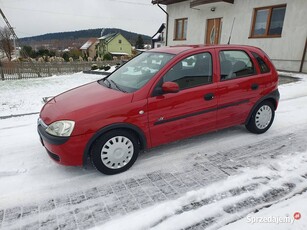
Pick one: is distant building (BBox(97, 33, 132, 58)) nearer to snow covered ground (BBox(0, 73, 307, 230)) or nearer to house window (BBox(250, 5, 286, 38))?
house window (BBox(250, 5, 286, 38))

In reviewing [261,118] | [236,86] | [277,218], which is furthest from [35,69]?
[277,218]

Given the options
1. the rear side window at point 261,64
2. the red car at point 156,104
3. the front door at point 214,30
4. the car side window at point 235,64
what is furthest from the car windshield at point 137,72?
the front door at point 214,30

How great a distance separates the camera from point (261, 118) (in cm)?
402

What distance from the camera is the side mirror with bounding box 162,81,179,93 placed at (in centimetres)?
288

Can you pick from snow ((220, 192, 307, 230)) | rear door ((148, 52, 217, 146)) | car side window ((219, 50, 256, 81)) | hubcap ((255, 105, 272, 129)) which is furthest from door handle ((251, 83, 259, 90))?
snow ((220, 192, 307, 230))

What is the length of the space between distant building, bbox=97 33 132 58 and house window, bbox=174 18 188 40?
44.2 meters

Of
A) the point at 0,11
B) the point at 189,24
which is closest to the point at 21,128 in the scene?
the point at 189,24

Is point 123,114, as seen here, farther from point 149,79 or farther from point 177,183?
point 177,183

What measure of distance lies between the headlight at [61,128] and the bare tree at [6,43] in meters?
33.2

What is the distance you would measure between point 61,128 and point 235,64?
109 inches

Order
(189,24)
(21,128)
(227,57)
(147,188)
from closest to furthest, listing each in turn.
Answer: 1. (147,188)
2. (227,57)
3. (21,128)
4. (189,24)

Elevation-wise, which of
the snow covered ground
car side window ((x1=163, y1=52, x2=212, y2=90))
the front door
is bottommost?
the snow covered ground

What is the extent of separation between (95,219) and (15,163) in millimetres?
1715

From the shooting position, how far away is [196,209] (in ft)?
7.66
